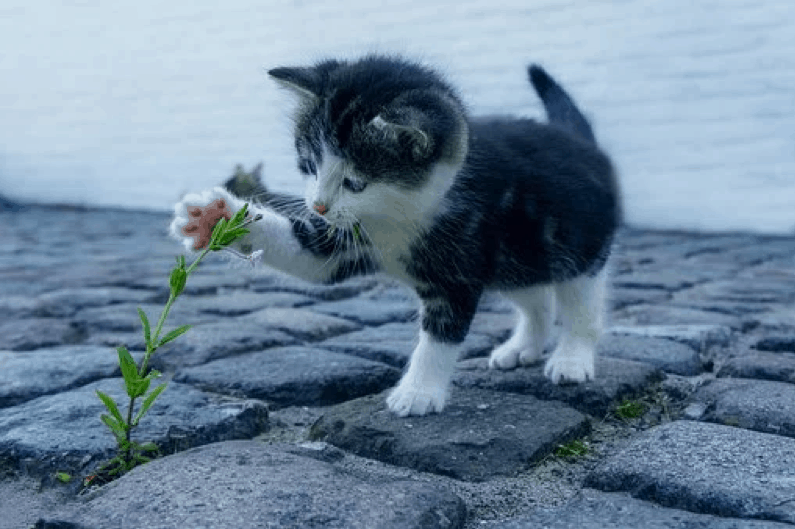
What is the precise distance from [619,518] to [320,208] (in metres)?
0.85

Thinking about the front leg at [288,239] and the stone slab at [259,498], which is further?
the front leg at [288,239]

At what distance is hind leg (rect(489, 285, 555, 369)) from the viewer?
251 cm

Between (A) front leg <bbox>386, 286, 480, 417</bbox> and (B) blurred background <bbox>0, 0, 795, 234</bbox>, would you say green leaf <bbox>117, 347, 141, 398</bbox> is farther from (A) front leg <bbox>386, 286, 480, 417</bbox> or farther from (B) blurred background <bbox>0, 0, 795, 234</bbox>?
(B) blurred background <bbox>0, 0, 795, 234</bbox>

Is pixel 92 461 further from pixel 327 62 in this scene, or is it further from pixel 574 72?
pixel 574 72

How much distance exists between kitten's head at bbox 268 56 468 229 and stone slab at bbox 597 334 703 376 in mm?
904

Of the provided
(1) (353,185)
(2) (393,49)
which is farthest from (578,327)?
(2) (393,49)

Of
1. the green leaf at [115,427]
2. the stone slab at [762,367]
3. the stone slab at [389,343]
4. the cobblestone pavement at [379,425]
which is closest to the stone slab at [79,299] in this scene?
the cobblestone pavement at [379,425]

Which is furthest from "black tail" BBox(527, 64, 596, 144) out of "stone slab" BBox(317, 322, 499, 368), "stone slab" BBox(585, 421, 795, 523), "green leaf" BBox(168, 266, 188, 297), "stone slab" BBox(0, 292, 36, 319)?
"stone slab" BBox(0, 292, 36, 319)

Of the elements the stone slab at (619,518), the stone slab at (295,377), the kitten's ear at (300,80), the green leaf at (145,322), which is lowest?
the stone slab at (295,377)

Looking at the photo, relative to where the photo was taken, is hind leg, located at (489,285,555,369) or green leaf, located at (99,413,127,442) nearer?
green leaf, located at (99,413,127,442)

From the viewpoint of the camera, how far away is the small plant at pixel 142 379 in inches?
59.7

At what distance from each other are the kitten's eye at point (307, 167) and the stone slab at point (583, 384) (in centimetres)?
66

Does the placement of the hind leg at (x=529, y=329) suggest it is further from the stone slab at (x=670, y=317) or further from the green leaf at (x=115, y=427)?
the green leaf at (x=115, y=427)

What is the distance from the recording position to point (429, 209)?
2023 mm
